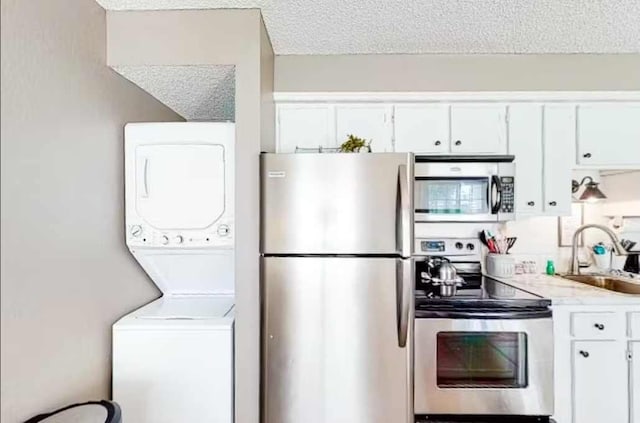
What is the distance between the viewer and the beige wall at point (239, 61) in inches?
78.0

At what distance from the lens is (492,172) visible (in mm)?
2523

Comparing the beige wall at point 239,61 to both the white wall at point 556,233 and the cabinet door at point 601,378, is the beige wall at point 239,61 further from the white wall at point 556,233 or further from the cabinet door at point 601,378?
the white wall at point 556,233

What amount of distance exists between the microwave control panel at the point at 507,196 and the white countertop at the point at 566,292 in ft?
1.55

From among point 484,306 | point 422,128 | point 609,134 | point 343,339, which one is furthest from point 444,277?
point 609,134

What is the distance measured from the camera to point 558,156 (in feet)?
8.68

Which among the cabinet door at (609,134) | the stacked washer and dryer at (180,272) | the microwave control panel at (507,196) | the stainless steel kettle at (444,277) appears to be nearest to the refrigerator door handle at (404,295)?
the stainless steel kettle at (444,277)

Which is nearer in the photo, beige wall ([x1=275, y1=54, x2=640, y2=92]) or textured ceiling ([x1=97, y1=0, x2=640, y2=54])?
textured ceiling ([x1=97, y1=0, x2=640, y2=54])

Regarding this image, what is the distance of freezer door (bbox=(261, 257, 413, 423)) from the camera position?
198cm

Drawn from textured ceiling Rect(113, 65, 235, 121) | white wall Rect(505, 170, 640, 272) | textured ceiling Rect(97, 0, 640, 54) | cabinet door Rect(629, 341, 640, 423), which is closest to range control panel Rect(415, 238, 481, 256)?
white wall Rect(505, 170, 640, 272)

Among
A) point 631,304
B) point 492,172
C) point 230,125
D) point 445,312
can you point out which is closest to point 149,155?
point 230,125

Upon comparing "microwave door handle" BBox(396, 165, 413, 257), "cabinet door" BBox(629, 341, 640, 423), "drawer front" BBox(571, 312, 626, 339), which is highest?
"microwave door handle" BBox(396, 165, 413, 257)

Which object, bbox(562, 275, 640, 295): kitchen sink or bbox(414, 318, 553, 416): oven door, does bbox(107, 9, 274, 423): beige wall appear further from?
bbox(562, 275, 640, 295): kitchen sink

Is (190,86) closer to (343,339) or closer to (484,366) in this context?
(343,339)

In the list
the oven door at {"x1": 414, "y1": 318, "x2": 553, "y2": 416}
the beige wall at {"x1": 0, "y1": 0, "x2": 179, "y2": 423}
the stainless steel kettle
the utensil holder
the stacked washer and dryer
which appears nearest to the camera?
the beige wall at {"x1": 0, "y1": 0, "x2": 179, "y2": 423}
